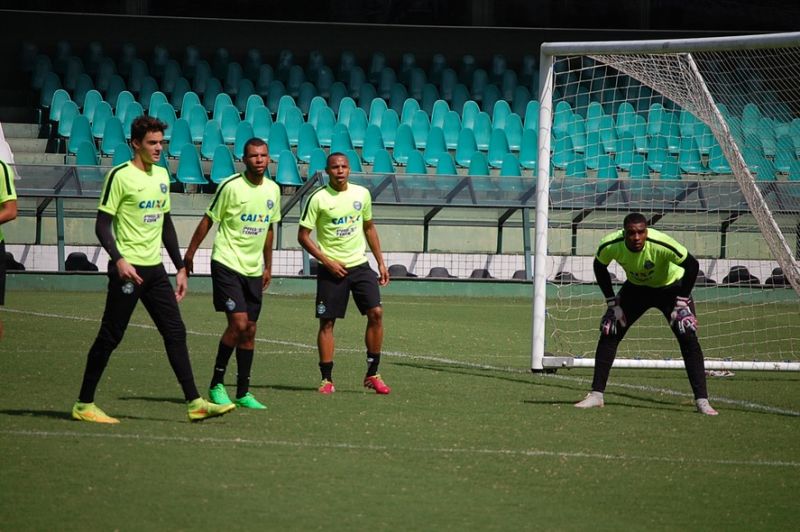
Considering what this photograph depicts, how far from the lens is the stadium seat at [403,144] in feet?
75.8

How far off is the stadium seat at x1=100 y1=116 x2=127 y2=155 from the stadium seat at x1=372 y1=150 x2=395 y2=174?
4.56 metres

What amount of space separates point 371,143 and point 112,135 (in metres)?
4.76

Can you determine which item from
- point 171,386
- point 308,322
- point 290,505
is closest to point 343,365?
point 171,386

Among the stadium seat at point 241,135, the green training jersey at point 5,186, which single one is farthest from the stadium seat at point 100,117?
the green training jersey at point 5,186

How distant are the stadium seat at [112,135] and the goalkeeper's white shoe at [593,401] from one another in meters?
14.7

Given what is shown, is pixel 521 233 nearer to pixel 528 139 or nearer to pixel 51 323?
pixel 528 139

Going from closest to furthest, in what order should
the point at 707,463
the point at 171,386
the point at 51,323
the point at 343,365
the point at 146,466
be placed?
the point at 146,466 < the point at 707,463 < the point at 171,386 < the point at 343,365 < the point at 51,323

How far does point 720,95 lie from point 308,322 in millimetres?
5599

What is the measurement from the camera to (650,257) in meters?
9.10

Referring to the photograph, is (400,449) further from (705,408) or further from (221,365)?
(705,408)

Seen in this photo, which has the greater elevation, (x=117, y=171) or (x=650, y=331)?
(x=117, y=171)

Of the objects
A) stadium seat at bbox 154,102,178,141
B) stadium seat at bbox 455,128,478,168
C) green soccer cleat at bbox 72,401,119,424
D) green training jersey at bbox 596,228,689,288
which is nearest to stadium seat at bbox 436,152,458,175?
stadium seat at bbox 455,128,478,168

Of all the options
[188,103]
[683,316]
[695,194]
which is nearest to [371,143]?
[188,103]

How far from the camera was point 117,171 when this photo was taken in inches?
300
